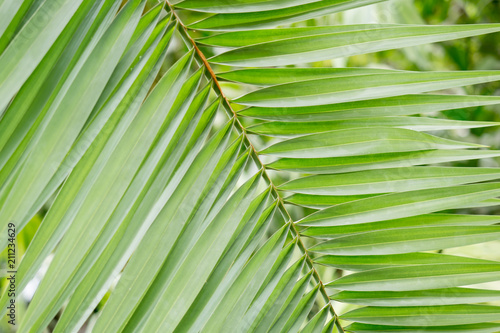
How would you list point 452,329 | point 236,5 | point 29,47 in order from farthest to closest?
point 452,329
point 236,5
point 29,47

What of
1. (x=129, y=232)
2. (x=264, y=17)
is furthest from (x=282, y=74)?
(x=129, y=232)

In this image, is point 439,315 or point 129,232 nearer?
point 129,232

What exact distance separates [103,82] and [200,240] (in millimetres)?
220

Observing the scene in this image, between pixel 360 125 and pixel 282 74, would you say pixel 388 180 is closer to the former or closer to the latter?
pixel 360 125

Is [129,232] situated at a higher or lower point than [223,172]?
lower

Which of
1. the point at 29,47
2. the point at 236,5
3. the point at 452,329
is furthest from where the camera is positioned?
the point at 452,329

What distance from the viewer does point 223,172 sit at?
537 millimetres

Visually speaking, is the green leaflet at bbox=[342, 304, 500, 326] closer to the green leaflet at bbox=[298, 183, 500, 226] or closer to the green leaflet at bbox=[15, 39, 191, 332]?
the green leaflet at bbox=[298, 183, 500, 226]

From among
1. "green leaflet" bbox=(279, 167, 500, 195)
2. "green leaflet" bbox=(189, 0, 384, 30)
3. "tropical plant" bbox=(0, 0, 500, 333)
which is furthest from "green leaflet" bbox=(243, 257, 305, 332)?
"green leaflet" bbox=(189, 0, 384, 30)

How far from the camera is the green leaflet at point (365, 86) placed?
52cm

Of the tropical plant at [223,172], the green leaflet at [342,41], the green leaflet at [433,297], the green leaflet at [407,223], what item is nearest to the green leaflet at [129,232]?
the tropical plant at [223,172]

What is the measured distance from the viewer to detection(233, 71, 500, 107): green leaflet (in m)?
0.52

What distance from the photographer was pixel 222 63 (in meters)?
0.54

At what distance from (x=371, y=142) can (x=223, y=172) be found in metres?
0.21
